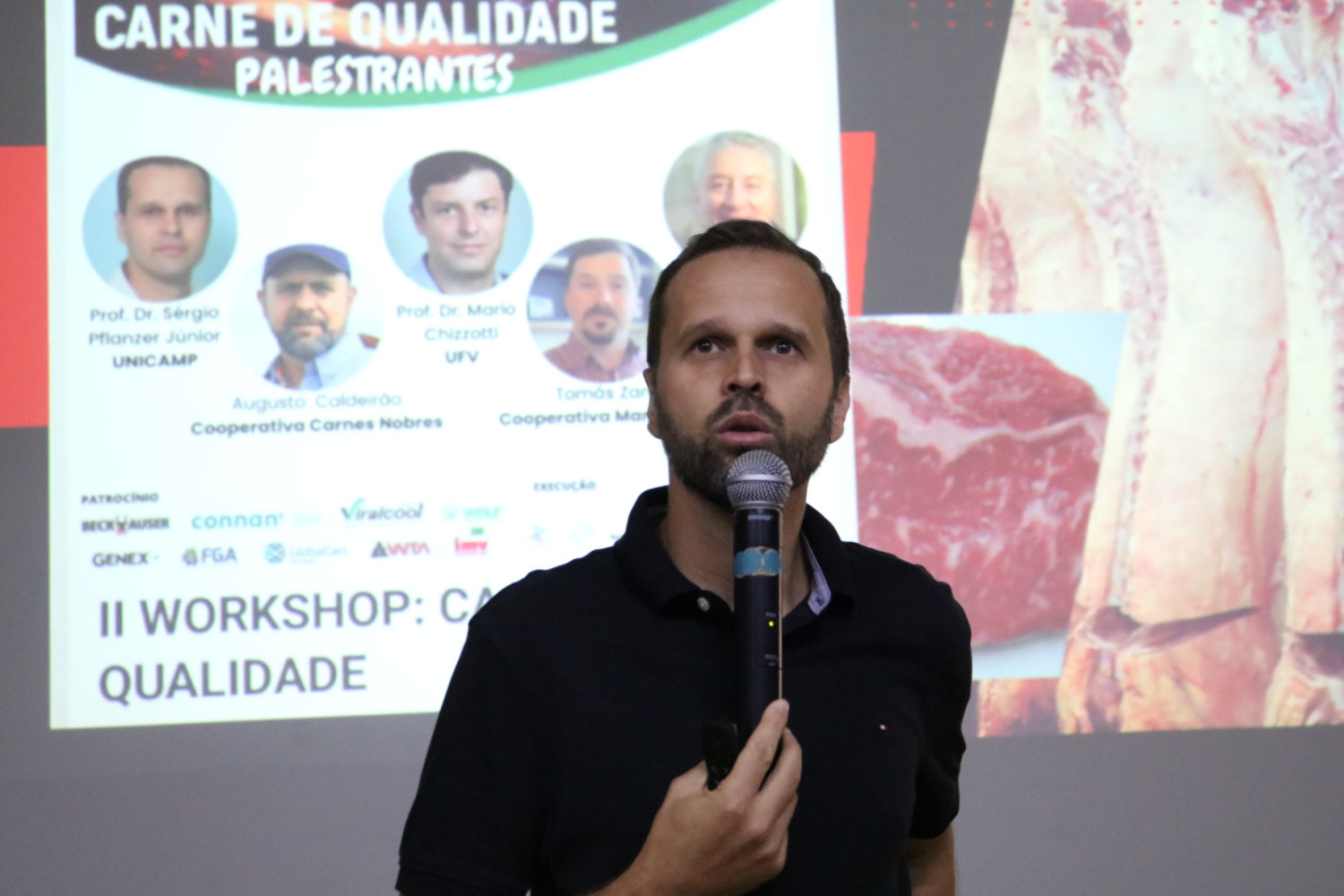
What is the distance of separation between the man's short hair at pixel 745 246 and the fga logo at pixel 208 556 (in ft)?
5.24

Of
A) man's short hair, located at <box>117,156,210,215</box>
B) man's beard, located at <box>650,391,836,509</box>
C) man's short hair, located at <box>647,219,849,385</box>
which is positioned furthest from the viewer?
man's short hair, located at <box>117,156,210,215</box>

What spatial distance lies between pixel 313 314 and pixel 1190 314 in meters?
1.95

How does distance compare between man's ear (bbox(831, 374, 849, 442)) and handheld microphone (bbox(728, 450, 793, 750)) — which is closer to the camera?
handheld microphone (bbox(728, 450, 793, 750))

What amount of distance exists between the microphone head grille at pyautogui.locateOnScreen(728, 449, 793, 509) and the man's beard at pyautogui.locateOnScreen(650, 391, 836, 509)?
0.03m

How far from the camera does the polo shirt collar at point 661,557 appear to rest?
1158 millimetres

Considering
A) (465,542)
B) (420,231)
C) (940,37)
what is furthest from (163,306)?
(940,37)

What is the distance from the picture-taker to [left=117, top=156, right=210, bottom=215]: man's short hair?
105 inches

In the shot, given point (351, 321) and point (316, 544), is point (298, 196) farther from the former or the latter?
point (316, 544)

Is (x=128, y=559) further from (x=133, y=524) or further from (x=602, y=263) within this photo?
(x=602, y=263)

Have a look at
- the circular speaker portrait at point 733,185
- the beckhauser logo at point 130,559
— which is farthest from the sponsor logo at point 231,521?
the circular speaker portrait at point 733,185

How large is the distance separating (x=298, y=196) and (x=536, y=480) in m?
0.82

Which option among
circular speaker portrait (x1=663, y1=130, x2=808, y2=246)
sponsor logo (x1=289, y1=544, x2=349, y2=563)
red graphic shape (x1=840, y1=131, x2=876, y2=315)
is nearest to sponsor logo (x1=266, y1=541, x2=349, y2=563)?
sponsor logo (x1=289, y1=544, x2=349, y2=563)

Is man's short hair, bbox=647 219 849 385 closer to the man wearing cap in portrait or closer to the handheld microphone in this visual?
the handheld microphone

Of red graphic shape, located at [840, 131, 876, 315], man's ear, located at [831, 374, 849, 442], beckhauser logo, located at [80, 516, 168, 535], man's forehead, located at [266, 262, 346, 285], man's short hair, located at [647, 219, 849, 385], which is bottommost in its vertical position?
beckhauser logo, located at [80, 516, 168, 535]
